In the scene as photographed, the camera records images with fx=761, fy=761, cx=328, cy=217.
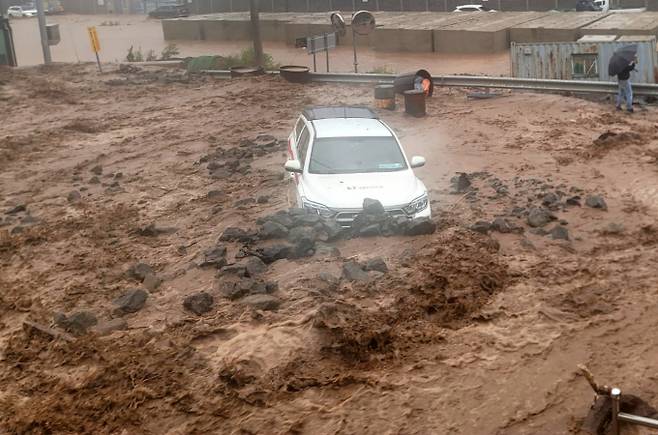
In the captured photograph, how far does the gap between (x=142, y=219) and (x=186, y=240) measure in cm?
171

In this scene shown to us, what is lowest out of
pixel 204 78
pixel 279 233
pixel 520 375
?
pixel 520 375

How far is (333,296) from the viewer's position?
361 inches

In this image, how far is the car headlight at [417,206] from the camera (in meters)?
11.2

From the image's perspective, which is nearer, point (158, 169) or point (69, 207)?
point (69, 207)

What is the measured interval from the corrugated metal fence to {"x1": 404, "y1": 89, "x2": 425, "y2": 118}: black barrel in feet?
14.9

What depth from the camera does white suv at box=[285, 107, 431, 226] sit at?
11055mm

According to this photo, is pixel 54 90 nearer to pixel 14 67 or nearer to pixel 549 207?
pixel 14 67

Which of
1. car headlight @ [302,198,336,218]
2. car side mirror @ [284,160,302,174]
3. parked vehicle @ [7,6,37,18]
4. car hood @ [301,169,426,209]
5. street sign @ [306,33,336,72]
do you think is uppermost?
parked vehicle @ [7,6,37,18]

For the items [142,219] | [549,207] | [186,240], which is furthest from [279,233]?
[549,207]

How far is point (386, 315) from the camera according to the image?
869 cm

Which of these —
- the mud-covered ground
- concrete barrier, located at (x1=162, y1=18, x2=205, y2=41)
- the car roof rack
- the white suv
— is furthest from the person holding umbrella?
concrete barrier, located at (x1=162, y1=18, x2=205, y2=41)

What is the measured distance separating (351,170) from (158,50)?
35.0 meters

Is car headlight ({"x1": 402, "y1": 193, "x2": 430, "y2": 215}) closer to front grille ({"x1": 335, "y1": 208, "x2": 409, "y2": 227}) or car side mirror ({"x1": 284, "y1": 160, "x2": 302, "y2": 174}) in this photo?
front grille ({"x1": 335, "y1": 208, "x2": 409, "y2": 227})

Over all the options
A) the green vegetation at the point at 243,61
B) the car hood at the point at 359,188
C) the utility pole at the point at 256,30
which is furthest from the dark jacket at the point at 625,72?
the green vegetation at the point at 243,61
